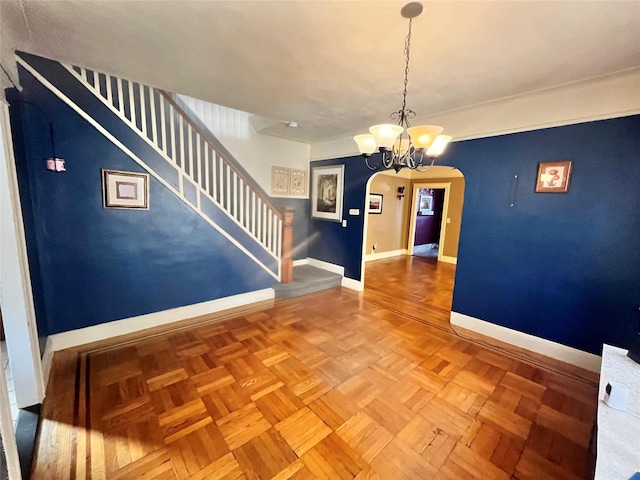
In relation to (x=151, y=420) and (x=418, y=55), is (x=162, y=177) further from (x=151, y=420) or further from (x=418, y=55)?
(x=418, y=55)

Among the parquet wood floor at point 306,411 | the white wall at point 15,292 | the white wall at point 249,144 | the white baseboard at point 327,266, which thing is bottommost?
the parquet wood floor at point 306,411

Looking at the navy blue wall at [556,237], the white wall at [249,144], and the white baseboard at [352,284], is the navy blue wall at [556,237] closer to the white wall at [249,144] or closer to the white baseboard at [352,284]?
the white baseboard at [352,284]

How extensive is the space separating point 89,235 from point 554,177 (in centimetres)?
466

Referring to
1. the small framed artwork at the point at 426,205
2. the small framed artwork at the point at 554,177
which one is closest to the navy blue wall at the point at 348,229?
the small framed artwork at the point at 554,177

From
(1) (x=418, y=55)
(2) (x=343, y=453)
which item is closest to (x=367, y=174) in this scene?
(1) (x=418, y=55)

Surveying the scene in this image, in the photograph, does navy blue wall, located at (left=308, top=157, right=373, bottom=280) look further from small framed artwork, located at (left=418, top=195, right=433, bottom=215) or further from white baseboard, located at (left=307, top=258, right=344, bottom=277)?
small framed artwork, located at (left=418, top=195, right=433, bottom=215)

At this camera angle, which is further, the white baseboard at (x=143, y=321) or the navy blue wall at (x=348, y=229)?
the navy blue wall at (x=348, y=229)

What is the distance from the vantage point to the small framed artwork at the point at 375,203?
22.2 feet

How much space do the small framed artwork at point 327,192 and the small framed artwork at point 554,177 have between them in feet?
9.12

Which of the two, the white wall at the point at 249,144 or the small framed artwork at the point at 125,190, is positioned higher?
the white wall at the point at 249,144

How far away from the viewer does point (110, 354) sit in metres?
2.56

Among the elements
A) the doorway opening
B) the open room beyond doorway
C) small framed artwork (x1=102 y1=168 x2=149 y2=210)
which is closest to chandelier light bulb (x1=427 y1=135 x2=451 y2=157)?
small framed artwork (x1=102 y1=168 x2=149 y2=210)

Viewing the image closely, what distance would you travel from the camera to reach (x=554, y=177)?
8.77 ft

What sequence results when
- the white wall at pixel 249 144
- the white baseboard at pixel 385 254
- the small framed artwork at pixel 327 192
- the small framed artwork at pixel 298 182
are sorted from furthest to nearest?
the white baseboard at pixel 385 254, the small framed artwork at pixel 298 182, the small framed artwork at pixel 327 192, the white wall at pixel 249 144
